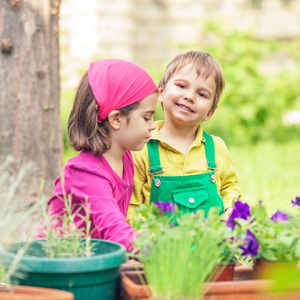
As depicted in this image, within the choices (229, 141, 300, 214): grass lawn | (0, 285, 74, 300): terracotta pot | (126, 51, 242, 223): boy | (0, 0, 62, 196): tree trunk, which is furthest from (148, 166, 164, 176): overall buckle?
(229, 141, 300, 214): grass lawn

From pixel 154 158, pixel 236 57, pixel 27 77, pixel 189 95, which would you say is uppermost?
pixel 236 57

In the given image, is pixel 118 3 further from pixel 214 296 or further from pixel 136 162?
pixel 214 296

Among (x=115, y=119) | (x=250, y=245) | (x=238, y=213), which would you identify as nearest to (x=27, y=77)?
(x=115, y=119)

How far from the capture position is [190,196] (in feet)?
7.39

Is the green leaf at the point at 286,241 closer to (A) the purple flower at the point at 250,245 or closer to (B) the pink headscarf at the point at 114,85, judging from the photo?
(A) the purple flower at the point at 250,245

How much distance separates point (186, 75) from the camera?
7.44 ft

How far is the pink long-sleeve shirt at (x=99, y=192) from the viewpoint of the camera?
5.30 ft

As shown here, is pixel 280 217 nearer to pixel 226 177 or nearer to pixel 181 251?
pixel 181 251

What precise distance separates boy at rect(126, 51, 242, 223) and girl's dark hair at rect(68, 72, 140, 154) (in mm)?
420

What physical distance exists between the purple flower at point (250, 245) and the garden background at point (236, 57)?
8.68 ft

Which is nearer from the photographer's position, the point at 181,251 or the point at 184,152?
the point at 181,251

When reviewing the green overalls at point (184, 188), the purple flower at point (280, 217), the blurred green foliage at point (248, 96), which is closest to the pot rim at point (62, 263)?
the purple flower at point (280, 217)

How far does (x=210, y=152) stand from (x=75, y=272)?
4.28ft

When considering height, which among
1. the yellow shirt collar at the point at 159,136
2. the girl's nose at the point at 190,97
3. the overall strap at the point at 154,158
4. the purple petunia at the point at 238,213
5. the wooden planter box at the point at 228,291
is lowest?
the wooden planter box at the point at 228,291
